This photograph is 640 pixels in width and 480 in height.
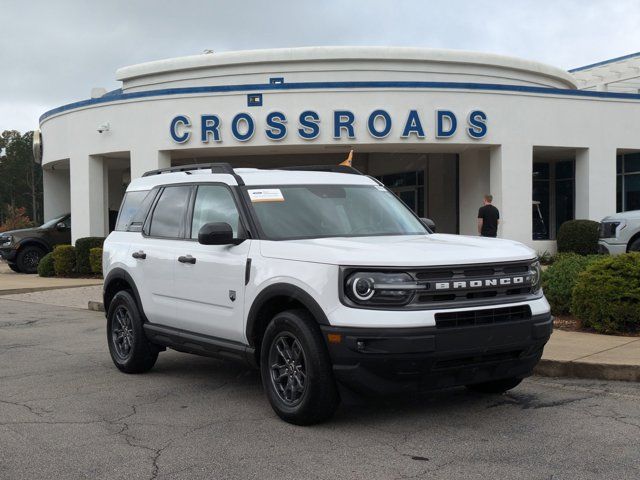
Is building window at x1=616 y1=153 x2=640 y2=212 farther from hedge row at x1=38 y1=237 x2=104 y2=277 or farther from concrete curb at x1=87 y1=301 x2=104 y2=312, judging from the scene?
concrete curb at x1=87 y1=301 x2=104 y2=312

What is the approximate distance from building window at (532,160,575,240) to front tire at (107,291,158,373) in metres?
19.0

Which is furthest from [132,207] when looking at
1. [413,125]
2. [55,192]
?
[55,192]

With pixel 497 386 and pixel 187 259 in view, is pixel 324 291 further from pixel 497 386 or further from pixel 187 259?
pixel 497 386

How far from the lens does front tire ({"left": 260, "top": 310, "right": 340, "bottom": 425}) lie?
5316mm

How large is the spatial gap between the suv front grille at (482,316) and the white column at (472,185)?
17.6 metres

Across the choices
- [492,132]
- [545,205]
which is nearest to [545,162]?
[545,205]

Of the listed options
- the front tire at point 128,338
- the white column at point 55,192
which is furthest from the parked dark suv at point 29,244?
the front tire at point 128,338

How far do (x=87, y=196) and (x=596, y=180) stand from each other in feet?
49.9

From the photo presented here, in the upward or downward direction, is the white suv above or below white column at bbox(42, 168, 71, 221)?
below

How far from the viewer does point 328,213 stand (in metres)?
6.54

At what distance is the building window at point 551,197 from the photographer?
979 inches

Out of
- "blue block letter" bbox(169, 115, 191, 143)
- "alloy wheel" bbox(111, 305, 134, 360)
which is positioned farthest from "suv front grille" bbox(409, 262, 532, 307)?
"blue block letter" bbox(169, 115, 191, 143)

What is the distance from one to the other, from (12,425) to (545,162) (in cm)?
2281

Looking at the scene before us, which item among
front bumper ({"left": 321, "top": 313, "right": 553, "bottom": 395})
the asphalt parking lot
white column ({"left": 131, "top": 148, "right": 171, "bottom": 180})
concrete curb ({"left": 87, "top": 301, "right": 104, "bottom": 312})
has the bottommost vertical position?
concrete curb ({"left": 87, "top": 301, "right": 104, "bottom": 312})
